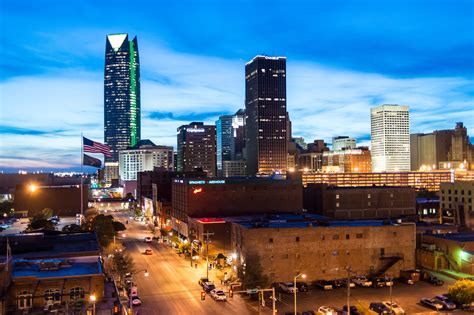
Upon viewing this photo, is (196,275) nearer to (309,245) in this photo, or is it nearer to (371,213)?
(309,245)

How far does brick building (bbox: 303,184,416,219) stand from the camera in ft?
437

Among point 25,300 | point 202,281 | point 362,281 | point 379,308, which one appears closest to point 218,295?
point 202,281

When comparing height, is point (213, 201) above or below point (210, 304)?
above

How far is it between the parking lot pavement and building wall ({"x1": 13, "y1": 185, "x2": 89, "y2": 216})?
333ft

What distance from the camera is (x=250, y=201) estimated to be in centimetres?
11494

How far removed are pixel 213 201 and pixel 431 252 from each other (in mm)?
52550

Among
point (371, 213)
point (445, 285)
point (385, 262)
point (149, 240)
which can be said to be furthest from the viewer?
point (371, 213)

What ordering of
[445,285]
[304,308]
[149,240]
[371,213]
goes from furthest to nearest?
[371,213]
[149,240]
[445,285]
[304,308]

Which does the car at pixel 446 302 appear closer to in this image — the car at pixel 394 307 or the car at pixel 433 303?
the car at pixel 433 303

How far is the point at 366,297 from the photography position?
2399 inches

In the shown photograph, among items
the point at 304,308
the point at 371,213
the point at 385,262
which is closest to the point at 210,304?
the point at 304,308

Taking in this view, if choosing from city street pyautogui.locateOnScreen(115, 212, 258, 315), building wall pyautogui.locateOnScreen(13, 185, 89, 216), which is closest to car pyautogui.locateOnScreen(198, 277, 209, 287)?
city street pyautogui.locateOnScreen(115, 212, 258, 315)

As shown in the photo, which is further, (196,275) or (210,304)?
(196,275)

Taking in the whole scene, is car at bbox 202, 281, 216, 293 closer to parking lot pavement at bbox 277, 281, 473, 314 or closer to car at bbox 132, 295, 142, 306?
parking lot pavement at bbox 277, 281, 473, 314
